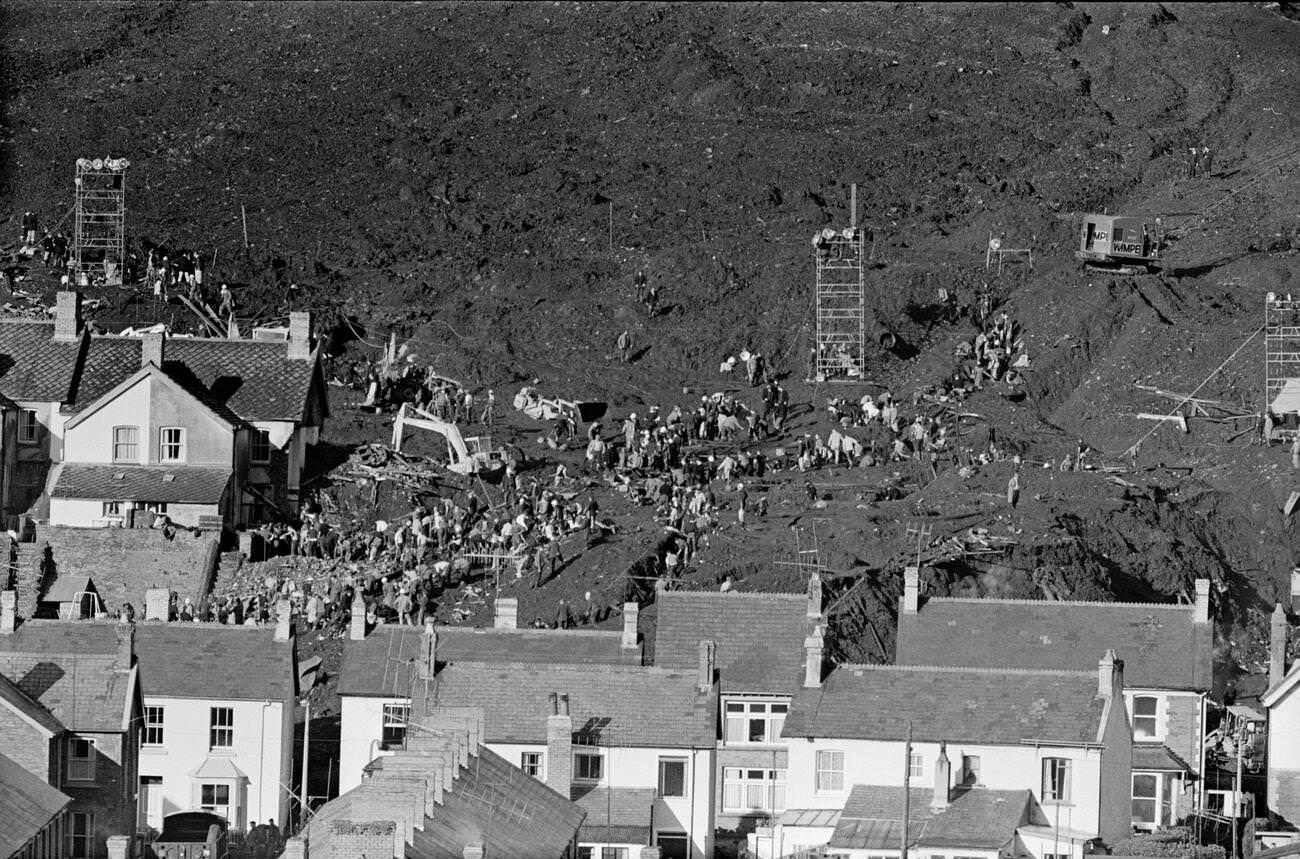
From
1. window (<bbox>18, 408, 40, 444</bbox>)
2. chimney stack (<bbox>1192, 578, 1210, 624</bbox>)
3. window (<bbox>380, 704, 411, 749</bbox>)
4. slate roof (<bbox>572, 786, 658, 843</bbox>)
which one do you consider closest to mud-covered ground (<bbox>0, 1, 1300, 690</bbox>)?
chimney stack (<bbox>1192, 578, 1210, 624</bbox>)

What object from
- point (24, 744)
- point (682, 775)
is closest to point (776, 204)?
point (682, 775)

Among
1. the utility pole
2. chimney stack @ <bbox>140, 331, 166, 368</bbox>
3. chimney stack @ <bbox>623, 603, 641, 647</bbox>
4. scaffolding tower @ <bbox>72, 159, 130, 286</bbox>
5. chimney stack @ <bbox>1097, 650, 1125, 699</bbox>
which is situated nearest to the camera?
the utility pole

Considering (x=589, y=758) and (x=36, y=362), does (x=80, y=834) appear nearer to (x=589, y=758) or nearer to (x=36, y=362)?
(x=589, y=758)

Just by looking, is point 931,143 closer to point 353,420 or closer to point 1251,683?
point 353,420

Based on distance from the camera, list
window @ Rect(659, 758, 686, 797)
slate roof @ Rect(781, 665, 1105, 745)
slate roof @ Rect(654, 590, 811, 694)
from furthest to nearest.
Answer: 1. slate roof @ Rect(654, 590, 811, 694)
2. window @ Rect(659, 758, 686, 797)
3. slate roof @ Rect(781, 665, 1105, 745)

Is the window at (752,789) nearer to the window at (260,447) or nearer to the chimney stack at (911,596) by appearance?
the chimney stack at (911,596)

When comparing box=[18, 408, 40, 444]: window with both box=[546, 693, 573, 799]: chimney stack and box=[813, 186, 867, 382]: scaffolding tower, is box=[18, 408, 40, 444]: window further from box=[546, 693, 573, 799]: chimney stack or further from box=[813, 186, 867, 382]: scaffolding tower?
box=[546, 693, 573, 799]: chimney stack
